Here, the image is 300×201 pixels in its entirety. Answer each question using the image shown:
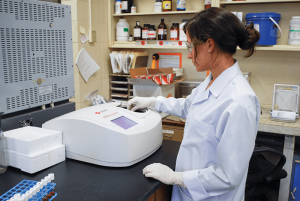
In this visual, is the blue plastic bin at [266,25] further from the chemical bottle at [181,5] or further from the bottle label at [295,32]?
the chemical bottle at [181,5]

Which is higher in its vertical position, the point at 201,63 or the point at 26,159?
the point at 201,63

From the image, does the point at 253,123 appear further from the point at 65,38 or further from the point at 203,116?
the point at 65,38

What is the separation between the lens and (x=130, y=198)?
3.09ft

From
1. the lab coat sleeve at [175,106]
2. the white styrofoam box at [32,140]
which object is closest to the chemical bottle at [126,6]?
the lab coat sleeve at [175,106]

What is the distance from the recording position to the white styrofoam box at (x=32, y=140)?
3.53 ft

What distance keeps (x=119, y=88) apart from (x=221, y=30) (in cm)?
205

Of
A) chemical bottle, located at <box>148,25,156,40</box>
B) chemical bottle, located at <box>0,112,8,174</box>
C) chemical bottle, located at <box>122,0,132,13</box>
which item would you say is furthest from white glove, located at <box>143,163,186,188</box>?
chemical bottle, located at <box>122,0,132,13</box>

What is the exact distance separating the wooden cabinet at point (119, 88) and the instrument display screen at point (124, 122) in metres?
1.61

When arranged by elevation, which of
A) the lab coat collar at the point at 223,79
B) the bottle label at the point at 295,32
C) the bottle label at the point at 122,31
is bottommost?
the lab coat collar at the point at 223,79

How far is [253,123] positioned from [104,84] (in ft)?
7.31

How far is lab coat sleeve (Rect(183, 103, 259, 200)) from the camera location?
0.91 metres

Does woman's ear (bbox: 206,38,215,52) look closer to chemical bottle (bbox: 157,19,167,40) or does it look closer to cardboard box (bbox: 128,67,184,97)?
cardboard box (bbox: 128,67,184,97)

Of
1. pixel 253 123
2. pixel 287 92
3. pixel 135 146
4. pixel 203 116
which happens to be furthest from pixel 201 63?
pixel 287 92

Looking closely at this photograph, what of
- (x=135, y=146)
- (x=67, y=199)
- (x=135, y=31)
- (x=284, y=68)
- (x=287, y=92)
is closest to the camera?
(x=67, y=199)
